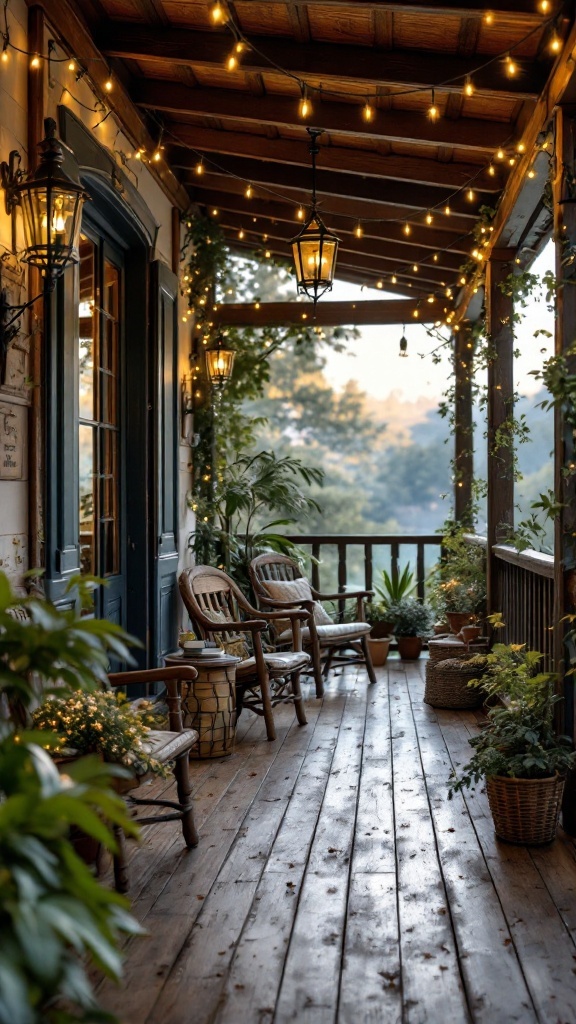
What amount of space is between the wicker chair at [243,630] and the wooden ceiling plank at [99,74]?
2427 mm

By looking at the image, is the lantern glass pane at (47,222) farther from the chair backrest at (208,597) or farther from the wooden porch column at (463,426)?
the wooden porch column at (463,426)

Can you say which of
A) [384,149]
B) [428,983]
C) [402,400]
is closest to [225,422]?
[384,149]

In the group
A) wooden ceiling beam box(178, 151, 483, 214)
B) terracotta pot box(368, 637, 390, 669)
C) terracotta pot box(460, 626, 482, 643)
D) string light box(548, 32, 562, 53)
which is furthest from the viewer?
terracotta pot box(368, 637, 390, 669)

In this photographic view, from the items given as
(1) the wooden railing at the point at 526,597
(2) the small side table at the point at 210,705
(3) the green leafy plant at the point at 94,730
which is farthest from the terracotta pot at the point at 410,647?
(3) the green leafy plant at the point at 94,730

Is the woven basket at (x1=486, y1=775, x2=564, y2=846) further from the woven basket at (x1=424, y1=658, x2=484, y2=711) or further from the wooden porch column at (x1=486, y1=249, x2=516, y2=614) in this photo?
the wooden porch column at (x1=486, y1=249, x2=516, y2=614)

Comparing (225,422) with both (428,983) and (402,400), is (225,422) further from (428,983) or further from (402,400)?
(402,400)

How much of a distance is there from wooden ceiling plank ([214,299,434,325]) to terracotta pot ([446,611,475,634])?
249cm

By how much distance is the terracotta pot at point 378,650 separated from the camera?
7.29 metres

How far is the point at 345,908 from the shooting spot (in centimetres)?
278

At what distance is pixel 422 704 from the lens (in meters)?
5.80

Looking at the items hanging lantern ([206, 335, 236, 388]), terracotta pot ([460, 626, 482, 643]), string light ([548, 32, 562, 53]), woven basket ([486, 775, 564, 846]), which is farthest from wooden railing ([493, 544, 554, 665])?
hanging lantern ([206, 335, 236, 388])

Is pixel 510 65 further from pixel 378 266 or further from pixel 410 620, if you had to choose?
pixel 410 620

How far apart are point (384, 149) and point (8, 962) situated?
5.11 meters

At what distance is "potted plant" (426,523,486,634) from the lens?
6215 mm
